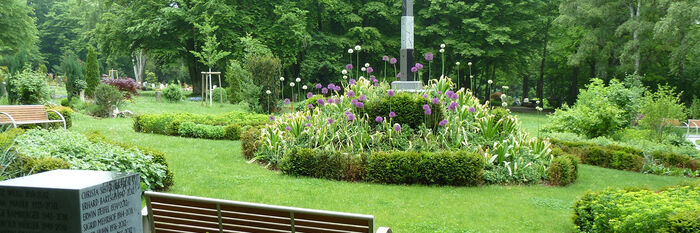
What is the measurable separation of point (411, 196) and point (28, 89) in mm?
14496

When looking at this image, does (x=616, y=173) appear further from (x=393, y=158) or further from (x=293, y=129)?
(x=293, y=129)

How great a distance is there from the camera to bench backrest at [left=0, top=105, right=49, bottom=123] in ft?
37.2

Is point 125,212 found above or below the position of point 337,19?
below

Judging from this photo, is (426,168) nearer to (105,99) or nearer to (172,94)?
(105,99)

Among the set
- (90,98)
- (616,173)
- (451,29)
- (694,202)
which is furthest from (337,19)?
(694,202)

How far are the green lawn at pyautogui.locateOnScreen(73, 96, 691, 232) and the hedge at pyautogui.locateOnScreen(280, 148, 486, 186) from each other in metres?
0.21

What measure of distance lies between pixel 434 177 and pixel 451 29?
25.0 metres

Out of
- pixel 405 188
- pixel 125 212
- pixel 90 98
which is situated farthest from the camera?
pixel 90 98

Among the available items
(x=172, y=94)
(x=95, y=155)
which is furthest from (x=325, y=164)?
(x=172, y=94)

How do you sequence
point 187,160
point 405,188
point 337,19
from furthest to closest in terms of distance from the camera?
point 337,19 → point 187,160 → point 405,188

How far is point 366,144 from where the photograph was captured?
9320mm

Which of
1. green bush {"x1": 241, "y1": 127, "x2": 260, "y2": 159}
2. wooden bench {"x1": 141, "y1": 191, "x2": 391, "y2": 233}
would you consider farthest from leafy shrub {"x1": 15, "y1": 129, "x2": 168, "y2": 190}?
green bush {"x1": 241, "y1": 127, "x2": 260, "y2": 159}

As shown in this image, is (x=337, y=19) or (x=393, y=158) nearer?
(x=393, y=158)

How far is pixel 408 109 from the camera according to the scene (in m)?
9.54
